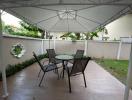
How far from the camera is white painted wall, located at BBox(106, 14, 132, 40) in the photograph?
14039 mm

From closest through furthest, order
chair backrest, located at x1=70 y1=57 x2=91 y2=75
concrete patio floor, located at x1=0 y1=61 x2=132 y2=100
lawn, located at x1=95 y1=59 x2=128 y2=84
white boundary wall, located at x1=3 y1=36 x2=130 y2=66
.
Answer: concrete patio floor, located at x1=0 y1=61 x2=132 y2=100, chair backrest, located at x1=70 y1=57 x2=91 y2=75, lawn, located at x1=95 y1=59 x2=128 y2=84, white boundary wall, located at x1=3 y1=36 x2=130 y2=66

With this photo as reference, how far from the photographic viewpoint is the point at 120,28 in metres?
14.2

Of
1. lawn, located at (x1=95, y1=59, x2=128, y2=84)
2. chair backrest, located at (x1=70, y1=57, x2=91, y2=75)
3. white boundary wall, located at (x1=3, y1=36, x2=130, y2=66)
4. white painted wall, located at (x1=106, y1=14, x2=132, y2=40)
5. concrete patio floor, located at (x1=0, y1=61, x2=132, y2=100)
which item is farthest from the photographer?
white painted wall, located at (x1=106, y1=14, x2=132, y2=40)

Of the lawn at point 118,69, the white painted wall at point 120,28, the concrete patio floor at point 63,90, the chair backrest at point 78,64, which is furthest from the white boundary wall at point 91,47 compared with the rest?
the chair backrest at point 78,64

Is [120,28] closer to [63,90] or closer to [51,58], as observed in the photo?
[51,58]

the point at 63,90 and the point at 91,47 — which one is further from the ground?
the point at 91,47

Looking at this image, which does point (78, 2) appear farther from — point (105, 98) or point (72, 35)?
point (72, 35)

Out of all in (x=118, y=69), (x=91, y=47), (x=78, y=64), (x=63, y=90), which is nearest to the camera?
(x=63, y=90)

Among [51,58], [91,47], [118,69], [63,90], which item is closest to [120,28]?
[91,47]

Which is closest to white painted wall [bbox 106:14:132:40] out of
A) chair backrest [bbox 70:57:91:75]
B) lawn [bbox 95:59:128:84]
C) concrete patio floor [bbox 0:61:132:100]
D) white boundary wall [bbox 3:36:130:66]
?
white boundary wall [bbox 3:36:130:66]

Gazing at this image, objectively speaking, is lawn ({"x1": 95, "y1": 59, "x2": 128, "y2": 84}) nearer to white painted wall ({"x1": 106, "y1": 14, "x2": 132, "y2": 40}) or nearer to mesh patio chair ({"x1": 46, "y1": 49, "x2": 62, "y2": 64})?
mesh patio chair ({"x1": 46, "y1": 49, "x2": 62, "y2": 64})

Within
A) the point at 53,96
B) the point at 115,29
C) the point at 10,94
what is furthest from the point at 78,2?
the point at 115,29

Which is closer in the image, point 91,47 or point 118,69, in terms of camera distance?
point 118,69

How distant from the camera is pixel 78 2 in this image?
10.1 feet
